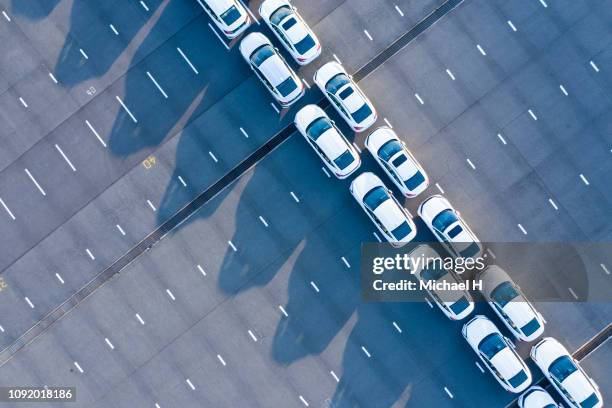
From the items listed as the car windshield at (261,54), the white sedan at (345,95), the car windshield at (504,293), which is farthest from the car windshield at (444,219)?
the car windshield at (261,54)

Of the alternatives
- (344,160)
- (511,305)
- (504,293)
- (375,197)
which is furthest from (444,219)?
(344,160)

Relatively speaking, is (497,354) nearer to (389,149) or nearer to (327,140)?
(389,149)

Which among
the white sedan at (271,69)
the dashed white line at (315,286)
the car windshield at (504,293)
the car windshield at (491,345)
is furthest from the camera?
the dashed white line at (315,286)

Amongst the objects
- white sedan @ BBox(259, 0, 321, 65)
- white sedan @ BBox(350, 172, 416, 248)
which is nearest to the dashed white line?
white sedan @ BBox(350, 172, 416, 248)

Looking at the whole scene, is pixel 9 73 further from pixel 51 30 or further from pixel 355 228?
pixel 355 228

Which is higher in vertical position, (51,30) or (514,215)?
(51,30)

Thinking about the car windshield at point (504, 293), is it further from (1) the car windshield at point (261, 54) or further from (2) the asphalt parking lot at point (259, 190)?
(1) the car windshield at point (261, 54)

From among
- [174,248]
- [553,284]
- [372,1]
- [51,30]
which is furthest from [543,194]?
[51,30]

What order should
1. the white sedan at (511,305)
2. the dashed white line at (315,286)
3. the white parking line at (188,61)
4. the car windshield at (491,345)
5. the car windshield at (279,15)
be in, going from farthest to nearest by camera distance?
the dashed white line at (315,286), the white parking line at (188,61), the white sedan at (511,305), the car windshield at (279,15), the car windshield at (491,345)
